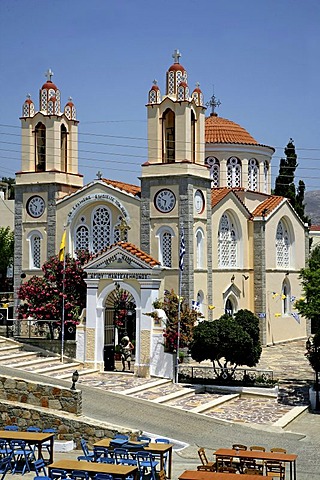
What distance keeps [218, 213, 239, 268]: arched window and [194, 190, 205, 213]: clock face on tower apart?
10.5ft

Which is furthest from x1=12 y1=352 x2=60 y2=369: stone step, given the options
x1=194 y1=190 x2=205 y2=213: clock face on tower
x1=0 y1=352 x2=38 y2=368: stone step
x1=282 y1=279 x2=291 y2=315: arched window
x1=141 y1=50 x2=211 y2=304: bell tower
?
x1=282 y1=279 x2=291 y2=315: arched window

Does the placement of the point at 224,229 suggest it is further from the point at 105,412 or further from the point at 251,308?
the point at 105,412

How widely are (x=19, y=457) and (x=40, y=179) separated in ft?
71.0

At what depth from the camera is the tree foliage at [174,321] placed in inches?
1148

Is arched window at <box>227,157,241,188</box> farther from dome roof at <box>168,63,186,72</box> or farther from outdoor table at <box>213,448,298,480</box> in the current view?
outdoor table at <box>213,448,298,480</box>

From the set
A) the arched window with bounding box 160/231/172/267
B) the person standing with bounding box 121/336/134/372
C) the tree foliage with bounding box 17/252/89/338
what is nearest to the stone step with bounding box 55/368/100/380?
the person standing with bounding box 121/336/134/372

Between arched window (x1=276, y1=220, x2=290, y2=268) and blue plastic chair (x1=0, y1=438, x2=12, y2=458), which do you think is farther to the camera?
arched window (x1=276, y1=220, x2=290, y2=268)

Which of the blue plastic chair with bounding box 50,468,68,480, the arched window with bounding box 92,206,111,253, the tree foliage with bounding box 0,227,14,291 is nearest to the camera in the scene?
the blue plastic chair with bounding box 50,468,68,480

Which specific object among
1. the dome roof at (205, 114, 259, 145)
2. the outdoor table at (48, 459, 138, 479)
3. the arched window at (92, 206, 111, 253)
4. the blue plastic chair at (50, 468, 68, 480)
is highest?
Result: the dome roof at (205, 114, 259, 145)

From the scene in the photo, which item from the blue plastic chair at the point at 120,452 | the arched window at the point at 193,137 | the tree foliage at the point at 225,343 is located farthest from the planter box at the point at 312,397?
the arched window at the point at 193,137

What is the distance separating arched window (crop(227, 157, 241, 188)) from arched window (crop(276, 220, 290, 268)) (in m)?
3.22

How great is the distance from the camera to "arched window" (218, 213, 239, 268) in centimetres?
3884

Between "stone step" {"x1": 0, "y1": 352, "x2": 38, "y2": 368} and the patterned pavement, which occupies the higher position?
"stone step" {"x1": 0, "y1": 352, "x2": 38, "y2": 368}

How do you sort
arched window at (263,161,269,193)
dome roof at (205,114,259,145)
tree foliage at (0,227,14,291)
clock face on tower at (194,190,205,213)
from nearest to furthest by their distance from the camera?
clock face on tower at (194,190,205,213) → dome roof at (205,114,259,145) → arched window at (263,161,269,193) → tree foliage at (0,227,14,291)
